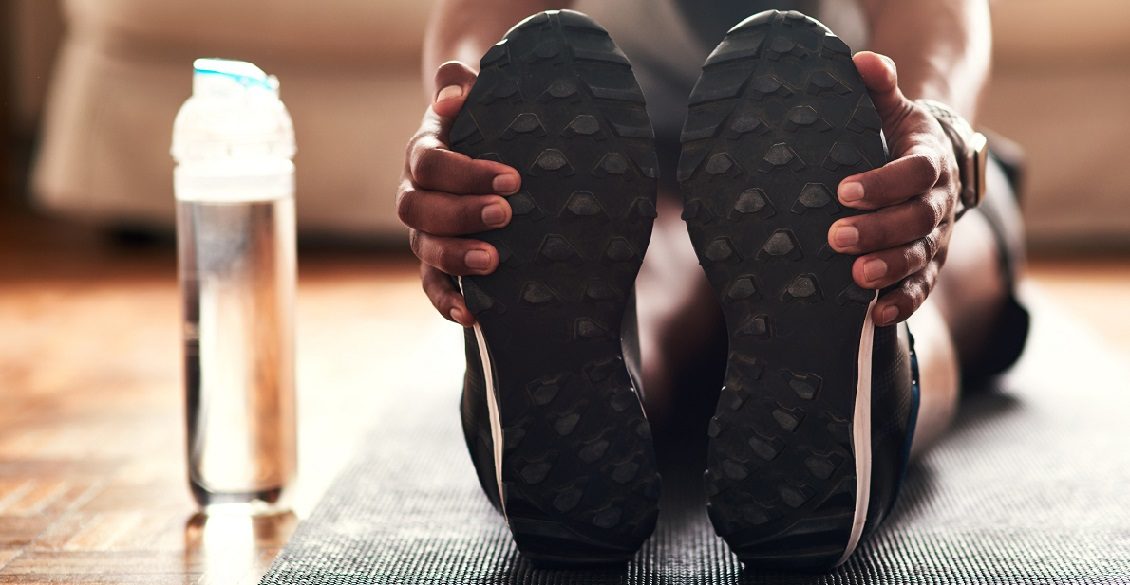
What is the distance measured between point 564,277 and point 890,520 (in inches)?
10.4

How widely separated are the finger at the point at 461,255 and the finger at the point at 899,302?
180 mm

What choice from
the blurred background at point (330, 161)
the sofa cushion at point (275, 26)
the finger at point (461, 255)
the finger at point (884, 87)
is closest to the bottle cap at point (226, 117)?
the finger at point (461, 255)

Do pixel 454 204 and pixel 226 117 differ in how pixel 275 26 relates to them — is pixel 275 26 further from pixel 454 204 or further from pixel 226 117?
pixel 454 204

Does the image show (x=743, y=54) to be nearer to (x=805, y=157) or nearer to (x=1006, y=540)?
(x=805, y=157)

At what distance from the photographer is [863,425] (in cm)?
55

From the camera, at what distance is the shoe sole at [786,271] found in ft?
1.78

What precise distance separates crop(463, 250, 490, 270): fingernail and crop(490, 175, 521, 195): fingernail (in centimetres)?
3

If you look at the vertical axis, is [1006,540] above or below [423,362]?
above

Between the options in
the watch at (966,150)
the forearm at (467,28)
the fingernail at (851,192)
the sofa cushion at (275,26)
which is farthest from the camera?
the sofa cushion at (275,26)

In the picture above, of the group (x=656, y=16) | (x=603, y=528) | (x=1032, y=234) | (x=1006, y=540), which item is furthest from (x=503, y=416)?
(x=1032, y=234)

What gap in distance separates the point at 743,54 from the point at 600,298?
0.44 ft

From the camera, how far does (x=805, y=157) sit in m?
0.54

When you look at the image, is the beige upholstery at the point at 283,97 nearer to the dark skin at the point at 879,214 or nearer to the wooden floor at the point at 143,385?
the wooden floor at the point at 143,385

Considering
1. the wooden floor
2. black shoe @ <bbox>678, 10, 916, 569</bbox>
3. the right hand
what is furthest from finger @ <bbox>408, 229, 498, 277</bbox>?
the wooden floor
